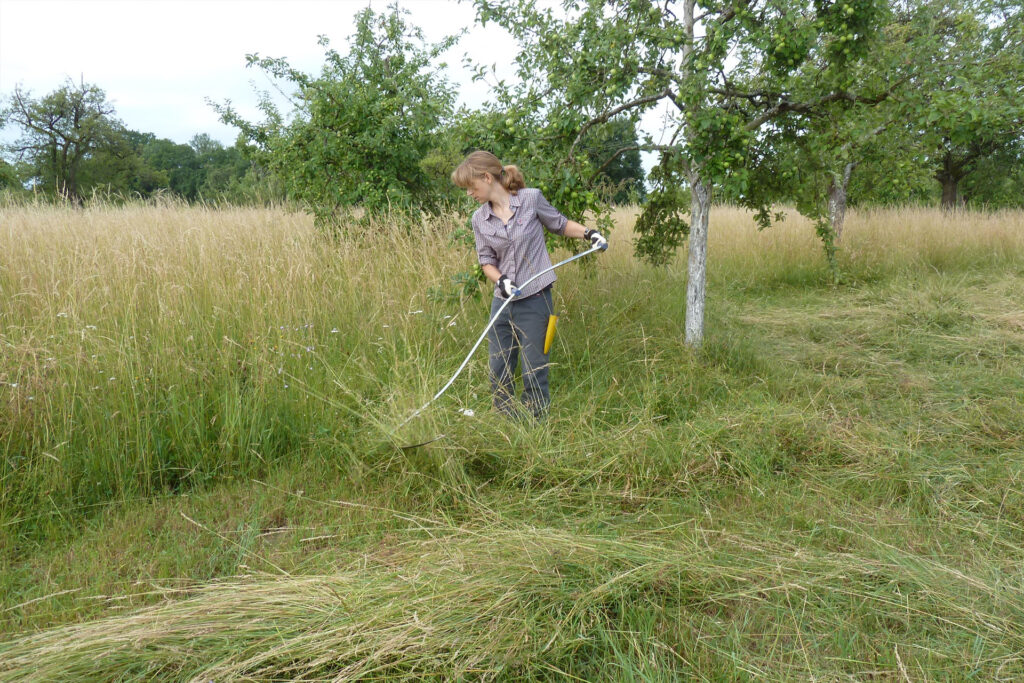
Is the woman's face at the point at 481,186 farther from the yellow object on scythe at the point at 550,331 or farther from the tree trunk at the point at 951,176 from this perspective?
the tree trunk at the point at 951,176

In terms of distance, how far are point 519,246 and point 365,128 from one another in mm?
4356

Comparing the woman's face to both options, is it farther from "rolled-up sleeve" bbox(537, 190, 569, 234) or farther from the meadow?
the meadow

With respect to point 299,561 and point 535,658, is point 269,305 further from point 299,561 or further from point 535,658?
point 535,658

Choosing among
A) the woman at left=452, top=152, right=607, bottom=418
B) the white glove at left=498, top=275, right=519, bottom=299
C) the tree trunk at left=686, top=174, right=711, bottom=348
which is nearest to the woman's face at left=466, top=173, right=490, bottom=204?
the woman at left=452, top=152, right=607, bottom=418

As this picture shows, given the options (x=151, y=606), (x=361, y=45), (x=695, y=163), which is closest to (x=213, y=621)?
(x=151, y=606)

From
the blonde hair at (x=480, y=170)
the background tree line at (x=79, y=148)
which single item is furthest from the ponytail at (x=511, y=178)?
the background tree line at (x=79, y=148)

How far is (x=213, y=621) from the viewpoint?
2061 millimetres

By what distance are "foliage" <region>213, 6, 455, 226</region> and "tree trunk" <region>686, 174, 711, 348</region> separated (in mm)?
3280

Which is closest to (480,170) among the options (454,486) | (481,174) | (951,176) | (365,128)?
(481,174)

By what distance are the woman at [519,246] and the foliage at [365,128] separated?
325 centimetres

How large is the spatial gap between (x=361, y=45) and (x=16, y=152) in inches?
1163

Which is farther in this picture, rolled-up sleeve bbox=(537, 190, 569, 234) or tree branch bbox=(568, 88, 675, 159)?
tree branch bbox=(568, 88, 675, 159)

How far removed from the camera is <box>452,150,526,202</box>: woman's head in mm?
3678

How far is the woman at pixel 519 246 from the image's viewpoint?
3713mm
